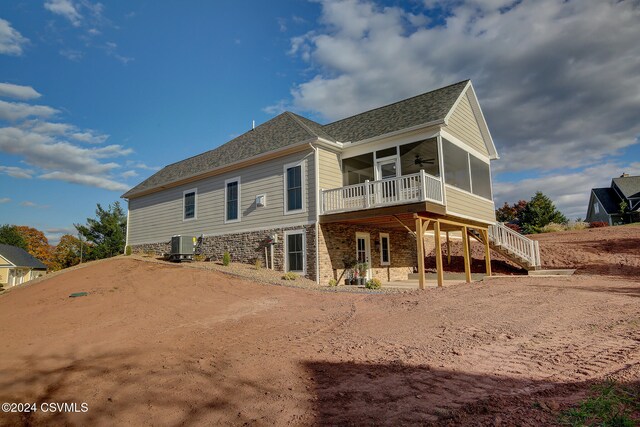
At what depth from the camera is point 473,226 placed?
15570 millimetres

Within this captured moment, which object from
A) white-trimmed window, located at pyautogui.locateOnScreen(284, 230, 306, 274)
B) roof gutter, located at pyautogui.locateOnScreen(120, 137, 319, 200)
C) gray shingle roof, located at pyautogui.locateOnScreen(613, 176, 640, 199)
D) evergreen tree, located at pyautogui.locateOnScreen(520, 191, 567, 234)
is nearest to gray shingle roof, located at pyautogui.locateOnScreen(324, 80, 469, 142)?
roof gutter, located at pyautogui.locateOnScreen(120, 137, 319, 200)

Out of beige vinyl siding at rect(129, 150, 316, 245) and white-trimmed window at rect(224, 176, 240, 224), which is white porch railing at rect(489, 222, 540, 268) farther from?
white-trimmed window at rect(224, 176, 240, 224)

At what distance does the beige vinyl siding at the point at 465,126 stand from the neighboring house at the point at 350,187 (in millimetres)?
45

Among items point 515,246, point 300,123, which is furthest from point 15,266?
point 515,246

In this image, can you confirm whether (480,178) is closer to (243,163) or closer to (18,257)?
(243,163)

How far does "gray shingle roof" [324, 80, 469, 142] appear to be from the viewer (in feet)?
44.7

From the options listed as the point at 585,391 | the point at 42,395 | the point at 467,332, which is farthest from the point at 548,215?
the point at 42,395

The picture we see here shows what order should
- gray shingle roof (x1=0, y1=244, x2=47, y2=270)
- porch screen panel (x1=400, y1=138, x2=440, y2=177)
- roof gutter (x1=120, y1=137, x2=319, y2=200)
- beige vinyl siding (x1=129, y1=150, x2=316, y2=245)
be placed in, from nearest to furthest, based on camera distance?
1. porch screen panel (x1=400, y1=138, x2=440, y2=177)
2. roof gutter (x1=120, y1=137, x2=319, y2=200)
3. beige vinyl siding (x1=129, y1=150, x2=316, y2=245)
4. gray shingle roof (x1=0, y1=244, x2=47, y2=270)

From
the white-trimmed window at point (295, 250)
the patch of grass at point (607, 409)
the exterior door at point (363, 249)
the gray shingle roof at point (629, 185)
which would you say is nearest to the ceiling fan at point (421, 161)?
the exterior door at point (363, 249)

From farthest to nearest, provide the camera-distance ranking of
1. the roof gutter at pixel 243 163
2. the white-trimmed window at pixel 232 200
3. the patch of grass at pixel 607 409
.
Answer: the white-trimmed window at pixel 232 200, the roof gutter at pixel 243 163, the patch of grass at pixel 607 409

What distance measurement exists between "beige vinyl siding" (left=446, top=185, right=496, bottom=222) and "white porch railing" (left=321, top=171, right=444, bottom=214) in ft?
3.20

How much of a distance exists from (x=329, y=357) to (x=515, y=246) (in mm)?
13867

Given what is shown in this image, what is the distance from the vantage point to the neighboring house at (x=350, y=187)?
13.1 meters

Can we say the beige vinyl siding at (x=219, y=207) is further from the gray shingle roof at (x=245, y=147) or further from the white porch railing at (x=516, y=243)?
the white porch railing at (x=516, y=243)
